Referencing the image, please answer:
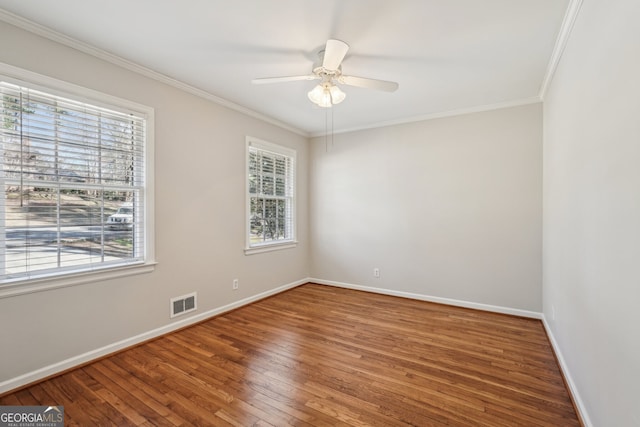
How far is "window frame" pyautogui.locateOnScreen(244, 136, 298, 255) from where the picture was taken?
3.81 meters

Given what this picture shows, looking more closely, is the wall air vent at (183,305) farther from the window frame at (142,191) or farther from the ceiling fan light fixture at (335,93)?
the ceiling fan light fixture at (335,93)

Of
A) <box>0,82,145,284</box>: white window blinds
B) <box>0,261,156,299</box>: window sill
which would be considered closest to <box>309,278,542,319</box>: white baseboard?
<box>0,261,156,299</box>: window sill

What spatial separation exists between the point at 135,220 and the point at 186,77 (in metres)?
1.52

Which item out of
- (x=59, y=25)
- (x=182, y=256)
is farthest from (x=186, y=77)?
(x=182, y=256)

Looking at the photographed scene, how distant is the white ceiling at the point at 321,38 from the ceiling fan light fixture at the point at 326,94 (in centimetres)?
31

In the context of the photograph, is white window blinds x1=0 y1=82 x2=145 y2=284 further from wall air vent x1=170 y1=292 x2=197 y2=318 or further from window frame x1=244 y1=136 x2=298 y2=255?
window frame x1=244 y1=136 x2=298 y2=255

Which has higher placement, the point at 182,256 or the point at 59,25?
the point at 59,25

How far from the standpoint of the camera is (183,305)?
9.98ft

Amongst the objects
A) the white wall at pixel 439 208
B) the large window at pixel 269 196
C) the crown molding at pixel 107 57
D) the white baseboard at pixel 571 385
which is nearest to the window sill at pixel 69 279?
the large window at pixel 269 196

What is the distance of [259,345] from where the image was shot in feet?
8.76

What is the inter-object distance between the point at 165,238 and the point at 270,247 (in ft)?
5.20

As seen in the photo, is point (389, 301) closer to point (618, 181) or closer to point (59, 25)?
point (618, 181)

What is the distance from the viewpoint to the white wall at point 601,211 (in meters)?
1.13

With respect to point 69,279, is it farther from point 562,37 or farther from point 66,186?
point 562,37
